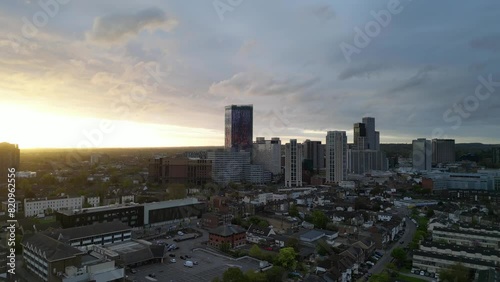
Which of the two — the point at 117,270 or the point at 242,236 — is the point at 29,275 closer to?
the point at 117,270

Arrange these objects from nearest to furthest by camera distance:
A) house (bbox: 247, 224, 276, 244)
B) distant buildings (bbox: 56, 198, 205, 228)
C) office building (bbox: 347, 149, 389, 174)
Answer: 1. house (bbox: 247, 224, 276, 244)
2. distant buildings (bbox: 56, 198, 205, 228)
3. office building (bbox: 347, 149, 389, 174)

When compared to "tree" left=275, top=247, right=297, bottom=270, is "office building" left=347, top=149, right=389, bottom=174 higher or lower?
higher

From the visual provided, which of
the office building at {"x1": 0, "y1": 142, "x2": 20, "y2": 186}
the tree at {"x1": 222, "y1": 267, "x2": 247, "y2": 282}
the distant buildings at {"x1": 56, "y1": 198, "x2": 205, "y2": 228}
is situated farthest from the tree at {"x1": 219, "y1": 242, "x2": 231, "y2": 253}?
the office building at {"x1": 0, "y1": 142, "x2": 20, "y2": 186}

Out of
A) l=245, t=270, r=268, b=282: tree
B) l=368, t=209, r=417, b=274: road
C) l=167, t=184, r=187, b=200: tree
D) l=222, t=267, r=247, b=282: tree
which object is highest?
l=167, t=184, r=187, b=200: tree

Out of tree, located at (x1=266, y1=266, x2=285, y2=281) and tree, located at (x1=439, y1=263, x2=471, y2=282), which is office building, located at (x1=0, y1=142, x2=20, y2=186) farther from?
tree, located at (x1=439, y1=263, x2=471, y2=282)

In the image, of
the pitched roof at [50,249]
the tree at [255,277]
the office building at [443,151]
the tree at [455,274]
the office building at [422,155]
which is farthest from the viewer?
the office building at [443,151]

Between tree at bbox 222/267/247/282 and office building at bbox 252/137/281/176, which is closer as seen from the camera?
tree at bbox 222/267/247/282

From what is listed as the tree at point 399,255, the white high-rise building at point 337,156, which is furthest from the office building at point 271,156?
the tree at point 399,255

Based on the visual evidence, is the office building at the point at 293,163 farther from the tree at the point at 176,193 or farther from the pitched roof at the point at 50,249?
the pitched roof at the point at 50,249
